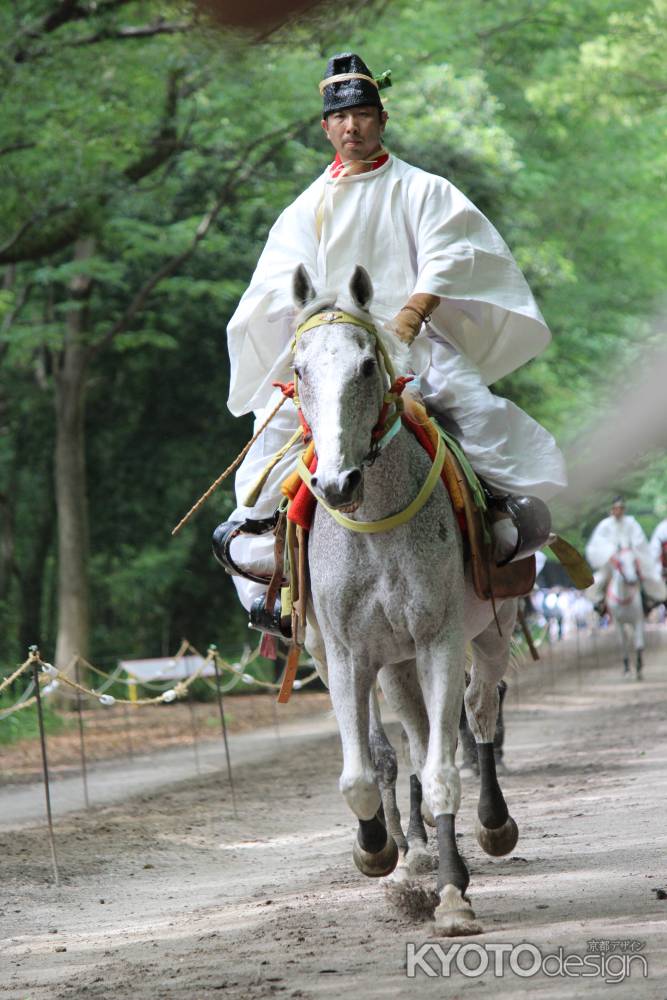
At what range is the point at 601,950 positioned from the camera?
5273 mm

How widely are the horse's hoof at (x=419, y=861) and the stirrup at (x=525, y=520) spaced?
1679 mm

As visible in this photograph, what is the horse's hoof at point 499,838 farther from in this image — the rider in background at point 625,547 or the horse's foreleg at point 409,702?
the rider in background at point 625,547

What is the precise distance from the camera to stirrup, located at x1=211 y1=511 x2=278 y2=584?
281 inches

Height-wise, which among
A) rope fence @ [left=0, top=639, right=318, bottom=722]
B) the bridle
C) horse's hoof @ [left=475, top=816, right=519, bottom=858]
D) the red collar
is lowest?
horse's hoof @ [left=475, top=816, right=519, bottom=858]

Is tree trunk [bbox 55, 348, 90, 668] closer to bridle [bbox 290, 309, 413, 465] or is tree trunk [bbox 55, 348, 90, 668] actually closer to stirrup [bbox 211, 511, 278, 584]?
stirrup [bbox 211, 511, 278, 584]

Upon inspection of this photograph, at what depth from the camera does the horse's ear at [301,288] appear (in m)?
6.06

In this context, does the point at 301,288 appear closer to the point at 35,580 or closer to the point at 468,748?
the point at 468,748

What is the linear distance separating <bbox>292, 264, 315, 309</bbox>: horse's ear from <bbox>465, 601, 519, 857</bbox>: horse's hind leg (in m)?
2.15

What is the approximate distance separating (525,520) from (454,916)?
6.05 feet

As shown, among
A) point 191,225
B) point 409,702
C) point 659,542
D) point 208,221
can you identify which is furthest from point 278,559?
point 659,542

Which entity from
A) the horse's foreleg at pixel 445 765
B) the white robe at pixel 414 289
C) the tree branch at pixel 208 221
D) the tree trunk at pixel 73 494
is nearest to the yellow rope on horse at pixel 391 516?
the horse's foreleg at pixel 445 765

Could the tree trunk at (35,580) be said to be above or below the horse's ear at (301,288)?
above

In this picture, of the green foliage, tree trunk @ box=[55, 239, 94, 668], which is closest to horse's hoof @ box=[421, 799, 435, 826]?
the green foliage

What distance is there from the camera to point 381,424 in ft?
19.2
